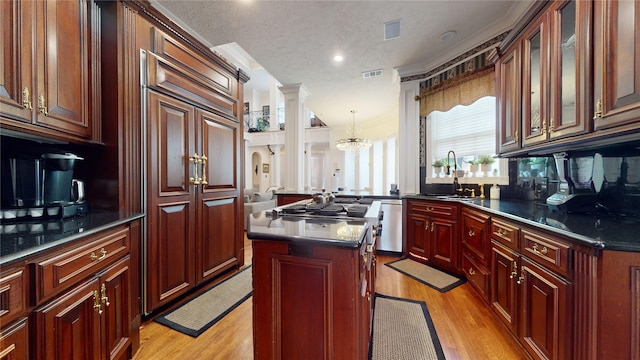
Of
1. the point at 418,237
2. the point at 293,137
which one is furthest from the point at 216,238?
the point at 418,237

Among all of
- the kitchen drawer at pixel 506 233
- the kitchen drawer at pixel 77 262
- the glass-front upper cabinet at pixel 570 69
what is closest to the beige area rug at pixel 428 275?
the kitchen drawer at pixel 506 233

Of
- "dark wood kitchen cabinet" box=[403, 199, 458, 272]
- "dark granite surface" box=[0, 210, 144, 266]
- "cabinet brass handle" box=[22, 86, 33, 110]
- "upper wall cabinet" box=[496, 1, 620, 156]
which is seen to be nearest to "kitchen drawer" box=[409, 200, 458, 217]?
"dark wood kitchen cabinet" box=[403, 199, 458, 272]

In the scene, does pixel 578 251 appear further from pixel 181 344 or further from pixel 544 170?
pixel 181 344

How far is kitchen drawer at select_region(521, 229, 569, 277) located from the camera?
1.17m

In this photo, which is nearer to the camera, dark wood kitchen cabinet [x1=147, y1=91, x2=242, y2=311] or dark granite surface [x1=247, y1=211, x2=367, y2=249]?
dark granite surface [x1=247, y1=211, x2=367, y2=249]

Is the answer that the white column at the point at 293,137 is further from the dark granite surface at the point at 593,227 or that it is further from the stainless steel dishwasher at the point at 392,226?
the dark granite surface at the point at 593,227

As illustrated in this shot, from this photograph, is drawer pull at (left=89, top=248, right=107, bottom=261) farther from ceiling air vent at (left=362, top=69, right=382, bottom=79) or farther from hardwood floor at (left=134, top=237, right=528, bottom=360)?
ceiling air vent at (left=362, top=69, right=382, bottom=79)

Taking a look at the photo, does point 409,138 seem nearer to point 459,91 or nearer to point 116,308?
point 459,91

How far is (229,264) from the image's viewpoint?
2.74 metres

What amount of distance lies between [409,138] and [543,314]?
8.83 feet

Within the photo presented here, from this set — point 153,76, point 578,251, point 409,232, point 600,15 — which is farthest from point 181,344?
point 600,15

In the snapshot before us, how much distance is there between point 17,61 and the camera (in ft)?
3.76

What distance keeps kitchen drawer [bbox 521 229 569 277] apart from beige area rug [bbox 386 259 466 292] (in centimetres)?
122

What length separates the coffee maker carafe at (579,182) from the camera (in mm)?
1646
